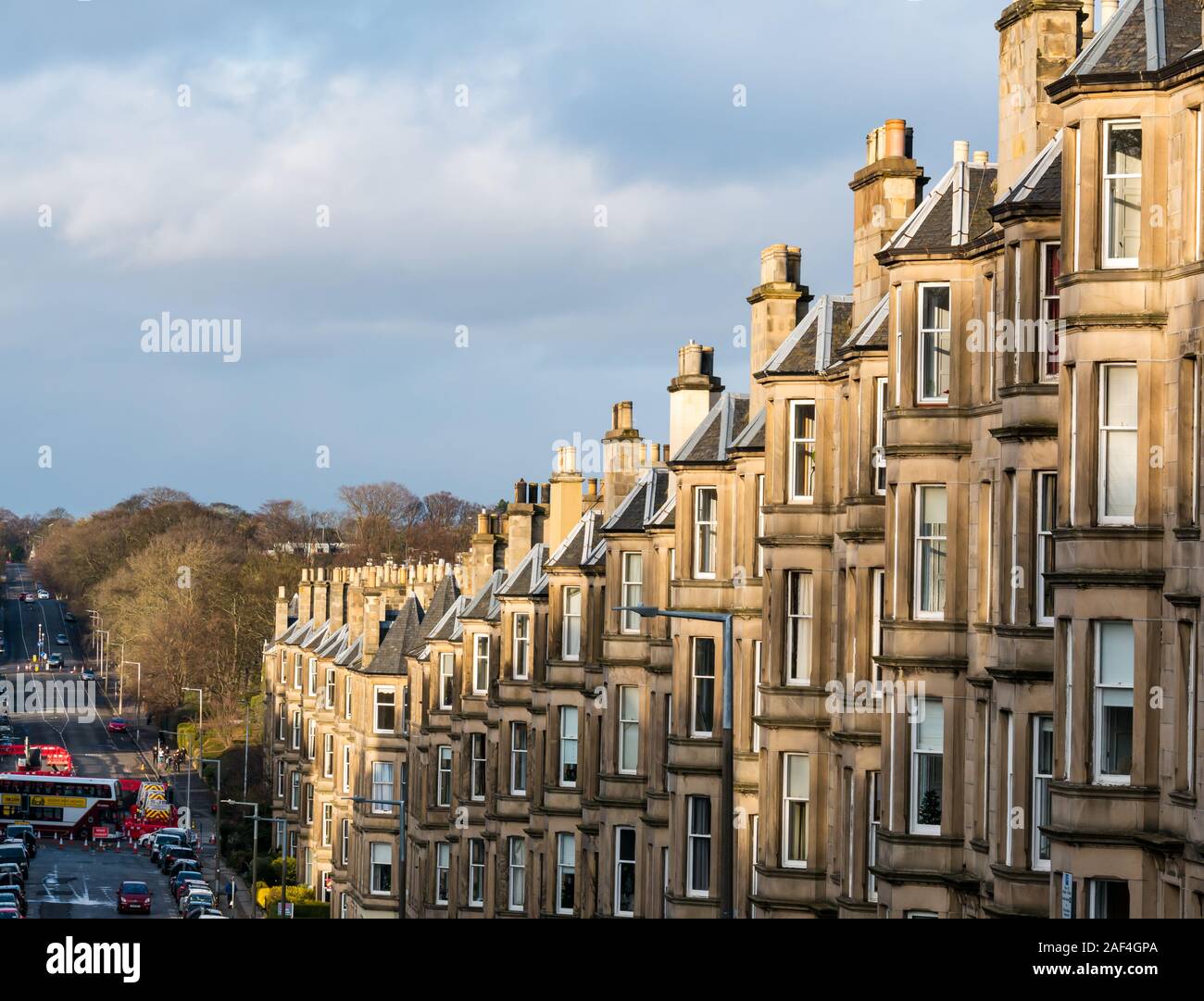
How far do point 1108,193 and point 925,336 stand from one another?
22.6ft

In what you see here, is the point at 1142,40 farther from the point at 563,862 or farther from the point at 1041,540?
the point at 563,862

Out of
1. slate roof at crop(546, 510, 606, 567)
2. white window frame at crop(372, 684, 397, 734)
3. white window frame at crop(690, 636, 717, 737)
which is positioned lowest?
white window frame at crop(372, 684, 397, 734)

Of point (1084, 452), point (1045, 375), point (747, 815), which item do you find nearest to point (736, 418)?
point (747, 815)

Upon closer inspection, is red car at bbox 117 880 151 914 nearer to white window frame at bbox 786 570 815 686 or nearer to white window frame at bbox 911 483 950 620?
white window frame at bbox 786 570 815 686

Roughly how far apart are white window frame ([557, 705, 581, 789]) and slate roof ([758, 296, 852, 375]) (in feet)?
63.8

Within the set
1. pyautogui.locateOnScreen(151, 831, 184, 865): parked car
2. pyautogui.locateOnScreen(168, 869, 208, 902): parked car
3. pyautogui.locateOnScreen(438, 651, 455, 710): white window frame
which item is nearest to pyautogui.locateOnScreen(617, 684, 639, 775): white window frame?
pyautogui.locateOnScreen(438, 651, 455, 710): white window frame

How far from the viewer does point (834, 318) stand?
3609 centimetres

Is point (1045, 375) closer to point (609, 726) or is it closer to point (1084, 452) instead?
point (1084, 452)

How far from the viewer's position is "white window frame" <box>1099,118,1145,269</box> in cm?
2189

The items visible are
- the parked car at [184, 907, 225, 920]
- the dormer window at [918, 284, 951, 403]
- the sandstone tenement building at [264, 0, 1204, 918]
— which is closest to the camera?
the sandstone tenement building at [264, 0, 1204, 918]

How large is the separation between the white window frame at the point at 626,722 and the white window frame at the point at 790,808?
1161 cm

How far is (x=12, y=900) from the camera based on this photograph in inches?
2736

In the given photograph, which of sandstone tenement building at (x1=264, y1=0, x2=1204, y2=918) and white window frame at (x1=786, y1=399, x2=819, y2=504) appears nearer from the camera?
sandstone tenement building at (x1=264, y1=0, x2=1204, y2=918)
